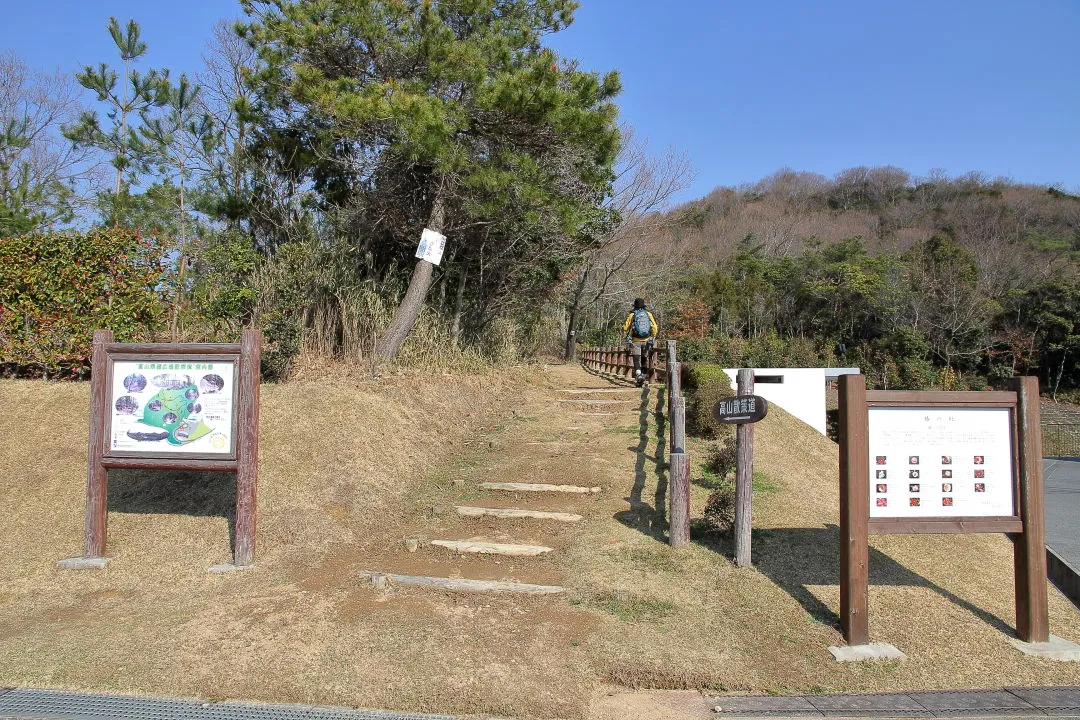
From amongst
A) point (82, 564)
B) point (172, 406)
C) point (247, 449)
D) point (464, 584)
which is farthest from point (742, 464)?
point (82, 564)

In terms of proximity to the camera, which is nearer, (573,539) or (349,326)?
(573,539)

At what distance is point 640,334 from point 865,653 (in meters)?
8.71

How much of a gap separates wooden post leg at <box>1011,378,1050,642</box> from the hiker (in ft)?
26.6

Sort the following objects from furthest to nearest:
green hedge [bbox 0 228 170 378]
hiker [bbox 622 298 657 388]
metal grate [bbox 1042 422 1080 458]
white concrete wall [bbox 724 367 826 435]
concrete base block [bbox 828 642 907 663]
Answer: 1. metal grate [bbox 1042 422 1080 458]
2. white concrete wall [bbox 724 367 826 435]
3. hiker [bbox 622 298 657 388]
4. green hedge [bbox 0 228 170 378]
5. concrete base block [bbox 828 642 907 663]

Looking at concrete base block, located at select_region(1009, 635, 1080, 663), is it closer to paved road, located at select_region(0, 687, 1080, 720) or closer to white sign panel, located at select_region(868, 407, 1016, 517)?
paved road, located at select_region(0, 687, 1080, 720)

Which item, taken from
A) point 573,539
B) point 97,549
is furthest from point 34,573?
point 573,539

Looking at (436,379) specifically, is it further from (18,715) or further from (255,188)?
(18,715)

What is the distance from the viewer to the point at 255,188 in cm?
1186

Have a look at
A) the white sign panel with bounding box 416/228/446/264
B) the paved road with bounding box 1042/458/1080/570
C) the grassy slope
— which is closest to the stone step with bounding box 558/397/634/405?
the white sign panel with bounding box 416/228/446/264

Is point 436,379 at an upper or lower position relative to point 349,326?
lower

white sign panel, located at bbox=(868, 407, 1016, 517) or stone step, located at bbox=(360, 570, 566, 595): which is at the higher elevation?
white sign panel, located at bbox=(868, 407, 1016, 517)

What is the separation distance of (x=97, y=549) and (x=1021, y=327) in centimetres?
3107

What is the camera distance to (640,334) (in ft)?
41.7

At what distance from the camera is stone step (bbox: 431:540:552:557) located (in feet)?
19.2
